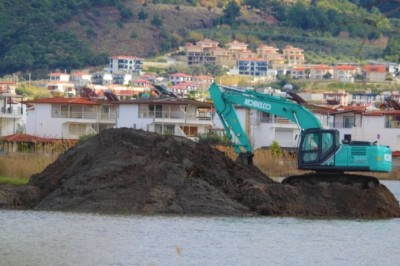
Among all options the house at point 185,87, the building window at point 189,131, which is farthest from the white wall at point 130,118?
the house at point 185,87

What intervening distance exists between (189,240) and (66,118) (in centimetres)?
5488

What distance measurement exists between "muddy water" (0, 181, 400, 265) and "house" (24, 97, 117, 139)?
4811cm

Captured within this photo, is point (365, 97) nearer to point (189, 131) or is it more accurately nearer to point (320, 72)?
point (320, 72)

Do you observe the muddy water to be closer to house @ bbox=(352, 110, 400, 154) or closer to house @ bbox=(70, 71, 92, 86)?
house @ bbox=(352, 110, 400, 154)

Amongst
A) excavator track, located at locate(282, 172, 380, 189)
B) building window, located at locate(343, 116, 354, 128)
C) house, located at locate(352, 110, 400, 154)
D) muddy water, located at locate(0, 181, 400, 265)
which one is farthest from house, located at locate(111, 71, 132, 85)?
muddy water, located at locate(0, 181, 400, 265)

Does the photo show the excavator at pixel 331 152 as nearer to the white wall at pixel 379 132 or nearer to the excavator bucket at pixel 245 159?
the excavator bucket at pixel 245 159

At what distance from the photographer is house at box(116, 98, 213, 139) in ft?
277

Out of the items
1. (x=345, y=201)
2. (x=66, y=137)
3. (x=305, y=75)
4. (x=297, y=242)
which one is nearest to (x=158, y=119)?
(x=66, y=137)

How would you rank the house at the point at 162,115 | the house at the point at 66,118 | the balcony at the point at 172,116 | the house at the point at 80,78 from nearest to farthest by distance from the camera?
the house at the point at 162,115, the balcony at the point at 172,116, the house at the point at 66,118, the house at the point at 80,78

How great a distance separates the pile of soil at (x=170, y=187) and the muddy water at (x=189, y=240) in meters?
1.05

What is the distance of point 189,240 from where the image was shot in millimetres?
33844

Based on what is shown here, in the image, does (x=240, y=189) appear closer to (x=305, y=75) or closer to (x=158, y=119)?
(x=158, y=119)

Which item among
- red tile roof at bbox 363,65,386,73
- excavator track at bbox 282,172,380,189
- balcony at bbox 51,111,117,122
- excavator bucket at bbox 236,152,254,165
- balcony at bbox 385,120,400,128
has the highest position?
red tile roof at bbox 363,65,386,73

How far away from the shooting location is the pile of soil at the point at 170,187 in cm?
4016
